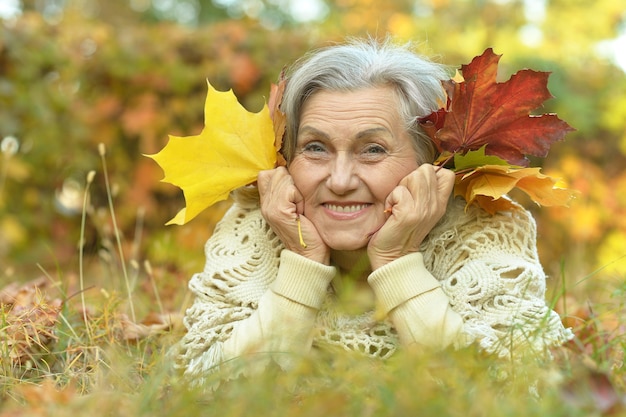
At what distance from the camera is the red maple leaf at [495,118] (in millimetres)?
2520

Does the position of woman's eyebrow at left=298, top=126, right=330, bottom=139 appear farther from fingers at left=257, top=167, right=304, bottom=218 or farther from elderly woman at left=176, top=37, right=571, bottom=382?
fingers at left=257, top=167, right=304, bottom=218

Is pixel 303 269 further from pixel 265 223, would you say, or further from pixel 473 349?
pixel 473 349

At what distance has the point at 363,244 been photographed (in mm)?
2611

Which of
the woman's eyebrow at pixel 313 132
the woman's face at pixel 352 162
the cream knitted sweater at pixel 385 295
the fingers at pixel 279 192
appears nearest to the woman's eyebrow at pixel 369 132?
the woman's face at pixel 352 162

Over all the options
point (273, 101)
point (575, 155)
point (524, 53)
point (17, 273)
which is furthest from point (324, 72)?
point (524, 53)

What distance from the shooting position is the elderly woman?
2.48m

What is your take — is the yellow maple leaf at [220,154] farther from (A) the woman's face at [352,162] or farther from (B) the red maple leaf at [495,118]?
(B) the red maple leaf at [495,118]

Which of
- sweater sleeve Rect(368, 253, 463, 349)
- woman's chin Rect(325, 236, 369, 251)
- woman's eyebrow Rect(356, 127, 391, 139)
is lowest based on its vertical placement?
sweater sleeve Rect(368, 253, 463, 349)

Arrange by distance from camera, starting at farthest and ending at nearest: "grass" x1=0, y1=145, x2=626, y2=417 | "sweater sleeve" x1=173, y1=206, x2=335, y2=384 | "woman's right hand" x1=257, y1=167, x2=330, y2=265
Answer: "woman's right hand" x1=257, y1=167, x2=330, y2=265 < "sweater sleeve" x1=173, y1=206, x2=335, y2=384 < "grass" x1=0, y1=145, x2=626, y2=417

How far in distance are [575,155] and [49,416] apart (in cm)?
621

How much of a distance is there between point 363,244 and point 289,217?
0.82ft

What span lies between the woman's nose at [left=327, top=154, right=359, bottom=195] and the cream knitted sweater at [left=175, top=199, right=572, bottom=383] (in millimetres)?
248

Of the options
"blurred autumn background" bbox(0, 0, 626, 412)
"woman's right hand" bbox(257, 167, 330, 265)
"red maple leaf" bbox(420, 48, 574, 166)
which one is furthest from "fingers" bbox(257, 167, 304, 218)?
"blurred autumn background" bbox(0, 0, 626, 412)

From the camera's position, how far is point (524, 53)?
315 inches
